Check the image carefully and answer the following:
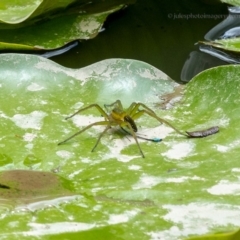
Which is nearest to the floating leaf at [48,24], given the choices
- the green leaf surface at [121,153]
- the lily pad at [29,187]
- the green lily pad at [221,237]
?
the green leaf surface at [121,153]

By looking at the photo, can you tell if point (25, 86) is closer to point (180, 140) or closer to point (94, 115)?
point (94, 115)

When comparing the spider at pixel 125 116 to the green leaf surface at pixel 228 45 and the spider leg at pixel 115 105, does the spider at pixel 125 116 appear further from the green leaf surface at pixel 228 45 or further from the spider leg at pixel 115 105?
the green leaf surface at pixel 228 45

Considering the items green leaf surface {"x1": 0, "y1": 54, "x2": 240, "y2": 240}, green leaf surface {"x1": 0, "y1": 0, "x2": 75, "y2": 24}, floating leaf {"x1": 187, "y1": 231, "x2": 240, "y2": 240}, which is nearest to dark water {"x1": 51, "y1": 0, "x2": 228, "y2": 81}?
green leaf surface {"x1": 0, "y1": 0, "x2": 75, "y2": 24}

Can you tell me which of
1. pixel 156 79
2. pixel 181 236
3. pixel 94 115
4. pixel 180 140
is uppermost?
pixel 156 79

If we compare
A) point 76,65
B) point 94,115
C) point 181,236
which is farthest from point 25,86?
point 181,236

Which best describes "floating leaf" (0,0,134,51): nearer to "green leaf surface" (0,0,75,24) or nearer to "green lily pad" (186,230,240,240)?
"green leaf surface" (0,0,75,24)
